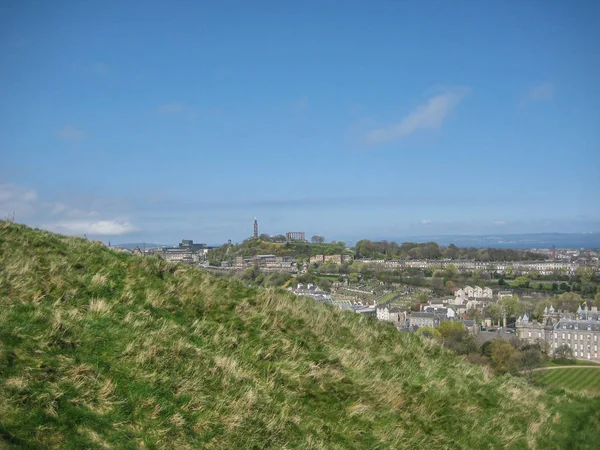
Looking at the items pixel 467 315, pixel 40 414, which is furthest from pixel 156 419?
pixel 467 315

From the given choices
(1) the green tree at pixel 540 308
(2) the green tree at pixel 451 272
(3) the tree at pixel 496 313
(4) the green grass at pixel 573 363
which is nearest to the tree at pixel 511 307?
(3) the tree at pixel 496 313

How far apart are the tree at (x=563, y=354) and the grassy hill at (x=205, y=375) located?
5067 cm

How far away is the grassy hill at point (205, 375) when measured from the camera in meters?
5.70

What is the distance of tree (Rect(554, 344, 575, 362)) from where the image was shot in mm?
Result: 57409

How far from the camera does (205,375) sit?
7.09m

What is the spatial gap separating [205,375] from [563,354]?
198ft

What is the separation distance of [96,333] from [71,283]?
231 centimetres

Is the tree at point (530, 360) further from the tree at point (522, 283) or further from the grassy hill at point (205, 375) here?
the tree at point (522, 283)

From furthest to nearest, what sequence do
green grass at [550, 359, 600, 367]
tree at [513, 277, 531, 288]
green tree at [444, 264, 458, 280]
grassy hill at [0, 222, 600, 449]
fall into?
green tree at [444, 264, 458, 280] < tree at [513, 277, 531, 288] < green grass at [550, 359, 600, 367] < grassy hill at [0, 222, 600, 449]

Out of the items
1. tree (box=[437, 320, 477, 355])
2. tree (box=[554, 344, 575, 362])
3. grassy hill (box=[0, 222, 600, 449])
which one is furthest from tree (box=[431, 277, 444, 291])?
grassy hill (box=[0, 222, 600, 449])

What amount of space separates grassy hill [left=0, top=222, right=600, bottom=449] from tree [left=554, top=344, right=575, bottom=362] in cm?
5067

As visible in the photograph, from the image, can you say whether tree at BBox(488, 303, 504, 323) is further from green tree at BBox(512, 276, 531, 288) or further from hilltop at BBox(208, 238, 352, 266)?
green tree at BBox(512, 276, 531, 288)

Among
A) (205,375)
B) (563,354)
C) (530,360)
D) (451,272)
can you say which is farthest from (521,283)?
(205,375)

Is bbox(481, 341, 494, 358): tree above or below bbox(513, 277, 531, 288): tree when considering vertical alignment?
above
